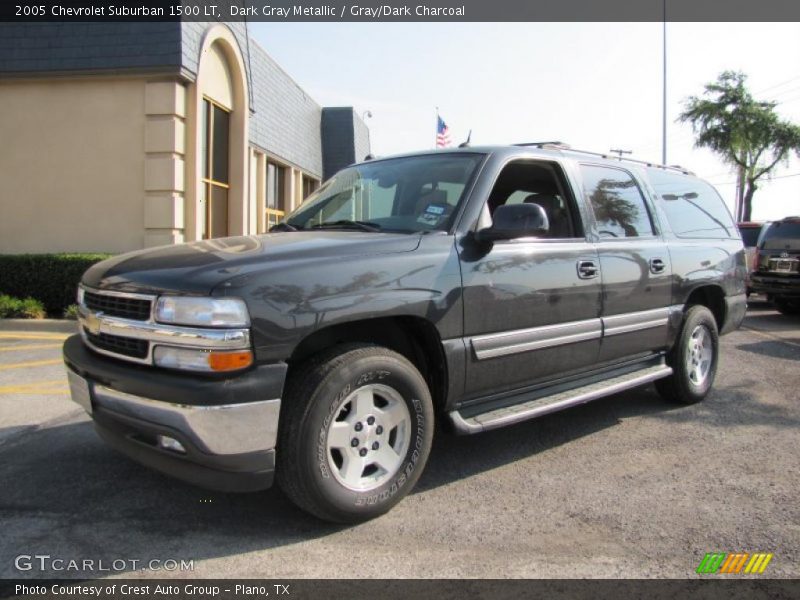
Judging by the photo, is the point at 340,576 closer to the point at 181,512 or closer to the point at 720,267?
the point at 181,512

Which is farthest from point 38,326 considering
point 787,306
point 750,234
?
point 750,234

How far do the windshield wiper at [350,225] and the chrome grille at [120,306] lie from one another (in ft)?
4.48

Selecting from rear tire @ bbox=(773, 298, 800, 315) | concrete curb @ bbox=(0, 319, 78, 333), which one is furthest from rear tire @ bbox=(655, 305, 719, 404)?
concrete curb @ bbox=(0, 319, 78, 333)

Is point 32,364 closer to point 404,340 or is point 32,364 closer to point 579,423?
point 404,340

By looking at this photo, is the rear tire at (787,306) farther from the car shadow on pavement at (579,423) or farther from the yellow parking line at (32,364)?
the yellow parking line at (32,364)

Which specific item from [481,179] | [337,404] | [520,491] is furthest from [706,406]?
[337,404]

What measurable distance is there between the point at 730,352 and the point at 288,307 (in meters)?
7.14

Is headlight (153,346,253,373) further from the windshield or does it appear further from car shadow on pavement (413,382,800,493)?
car shadow on pavement (413,382,800,493)

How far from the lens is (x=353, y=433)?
3.02m

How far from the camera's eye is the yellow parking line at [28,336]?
838cm

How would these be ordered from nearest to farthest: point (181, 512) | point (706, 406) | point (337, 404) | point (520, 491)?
1. point (337, 404)
2. point (181, 512)
3. point (520, 491)
4. point (706, 406)

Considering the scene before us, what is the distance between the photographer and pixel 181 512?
10.5 feet

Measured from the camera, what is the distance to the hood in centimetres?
275

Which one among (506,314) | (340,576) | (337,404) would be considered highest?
(506,314)
